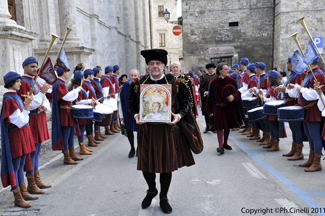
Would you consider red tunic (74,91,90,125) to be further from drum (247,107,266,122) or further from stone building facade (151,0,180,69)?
stone building facade (151,0,180,69)

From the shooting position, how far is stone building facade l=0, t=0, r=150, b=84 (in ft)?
26.2

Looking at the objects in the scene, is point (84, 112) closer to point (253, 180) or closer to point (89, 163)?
point (89, 163)

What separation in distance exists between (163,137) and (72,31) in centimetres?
1205

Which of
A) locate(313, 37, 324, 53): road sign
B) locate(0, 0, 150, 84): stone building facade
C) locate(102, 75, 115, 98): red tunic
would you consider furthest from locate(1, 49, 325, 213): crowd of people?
locate(313, 37, 324, 53): road sign

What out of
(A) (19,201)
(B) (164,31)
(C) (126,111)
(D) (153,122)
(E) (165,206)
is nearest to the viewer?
(D) (153,122)

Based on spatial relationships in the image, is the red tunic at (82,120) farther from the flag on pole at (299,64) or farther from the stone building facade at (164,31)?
the stone building facade at (164,31)

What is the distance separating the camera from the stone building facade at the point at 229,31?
28.8 m

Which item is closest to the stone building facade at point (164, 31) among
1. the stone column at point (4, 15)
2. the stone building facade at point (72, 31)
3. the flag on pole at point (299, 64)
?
the stone building facade at point (72, 31)

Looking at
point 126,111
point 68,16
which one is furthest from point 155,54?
point 68,16

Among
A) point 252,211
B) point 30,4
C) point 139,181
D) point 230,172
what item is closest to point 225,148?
point 230,172

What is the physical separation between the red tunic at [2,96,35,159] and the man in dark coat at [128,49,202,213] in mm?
1696

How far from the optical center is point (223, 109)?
7449mm

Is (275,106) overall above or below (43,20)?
below

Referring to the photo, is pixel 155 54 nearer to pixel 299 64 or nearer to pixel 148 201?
pixel 148 201
